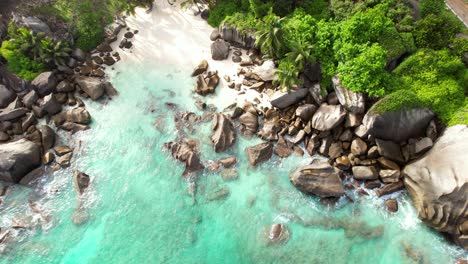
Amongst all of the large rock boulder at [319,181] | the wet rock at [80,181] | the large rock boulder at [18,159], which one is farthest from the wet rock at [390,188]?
the large rock boulder at [18,159]

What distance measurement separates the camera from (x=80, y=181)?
23.1 meters

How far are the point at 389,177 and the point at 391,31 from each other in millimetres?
10618

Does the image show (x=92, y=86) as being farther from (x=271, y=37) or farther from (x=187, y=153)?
(x=271, y=37)

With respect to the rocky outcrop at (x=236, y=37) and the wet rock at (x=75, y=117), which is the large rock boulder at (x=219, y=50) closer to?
the rocky outcrop at (x=236, y=37)

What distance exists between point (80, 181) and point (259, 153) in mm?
12933

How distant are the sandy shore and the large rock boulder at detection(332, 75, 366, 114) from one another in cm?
686

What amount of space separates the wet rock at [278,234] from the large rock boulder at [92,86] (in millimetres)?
17762

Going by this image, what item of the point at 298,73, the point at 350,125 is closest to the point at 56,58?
the point at 298,73

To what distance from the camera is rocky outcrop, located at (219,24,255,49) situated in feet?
93.4

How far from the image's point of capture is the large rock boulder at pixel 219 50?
1123 inches

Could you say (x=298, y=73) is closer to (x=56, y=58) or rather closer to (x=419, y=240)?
(x=419, y=240)

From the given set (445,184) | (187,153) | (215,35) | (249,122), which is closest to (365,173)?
(445,184)

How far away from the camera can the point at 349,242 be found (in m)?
20.4

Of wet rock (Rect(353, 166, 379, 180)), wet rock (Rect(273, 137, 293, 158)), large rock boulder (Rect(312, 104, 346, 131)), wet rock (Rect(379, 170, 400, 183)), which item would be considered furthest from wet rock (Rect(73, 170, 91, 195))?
wet rock (Rect(379, 170, 400, 183))
